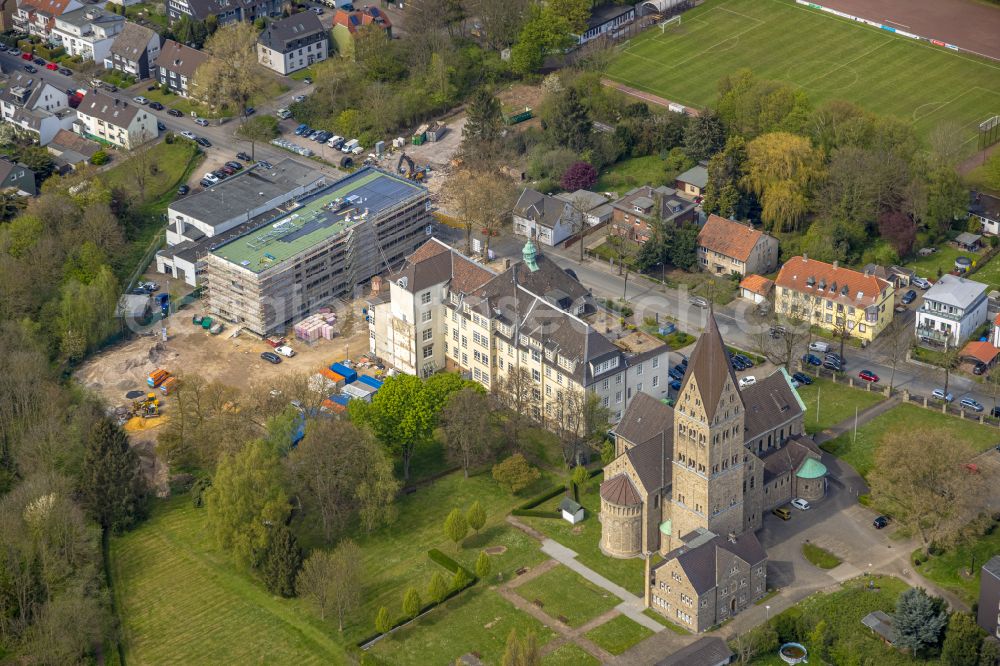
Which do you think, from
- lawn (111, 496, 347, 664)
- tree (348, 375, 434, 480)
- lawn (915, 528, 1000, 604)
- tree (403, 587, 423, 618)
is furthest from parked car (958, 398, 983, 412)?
lawn (111, 496, 347, 664)

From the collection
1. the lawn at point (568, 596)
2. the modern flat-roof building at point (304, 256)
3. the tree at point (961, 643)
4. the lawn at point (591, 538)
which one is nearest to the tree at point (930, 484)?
the tree at point (961, 643)

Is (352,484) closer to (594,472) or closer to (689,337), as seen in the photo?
(594,472)

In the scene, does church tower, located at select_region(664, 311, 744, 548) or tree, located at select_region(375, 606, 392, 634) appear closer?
church tower, located at select_region(664, 311, 744, 548)

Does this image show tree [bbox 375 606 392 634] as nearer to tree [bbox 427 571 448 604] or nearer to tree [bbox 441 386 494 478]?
tree [bbox 427 571 448 604]

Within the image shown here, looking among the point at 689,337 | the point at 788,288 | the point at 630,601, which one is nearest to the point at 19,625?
the point at 630,601

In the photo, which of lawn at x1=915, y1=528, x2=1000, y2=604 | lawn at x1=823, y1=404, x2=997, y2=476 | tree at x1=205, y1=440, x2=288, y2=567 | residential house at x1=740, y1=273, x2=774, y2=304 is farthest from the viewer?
residential house at x1=740, y1=273, x2=774, y2=304

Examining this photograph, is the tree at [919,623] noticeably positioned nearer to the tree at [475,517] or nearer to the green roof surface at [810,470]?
the green roof surface at [810,470]
